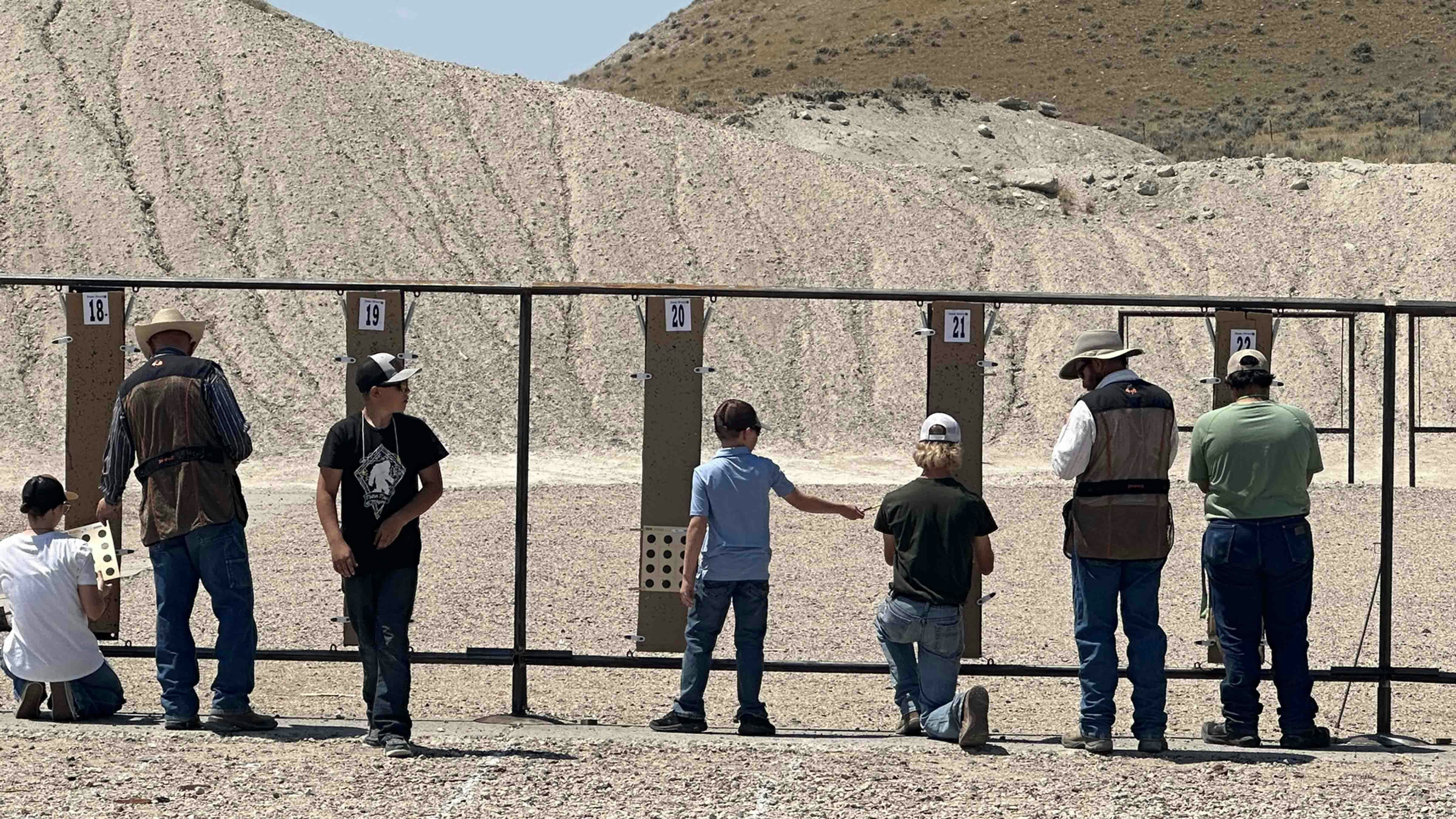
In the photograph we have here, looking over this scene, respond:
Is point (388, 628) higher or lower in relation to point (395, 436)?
lower

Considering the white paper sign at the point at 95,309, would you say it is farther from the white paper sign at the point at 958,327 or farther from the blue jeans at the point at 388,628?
the white paper sign at the point at 958,327

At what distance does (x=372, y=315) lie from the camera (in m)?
8.80

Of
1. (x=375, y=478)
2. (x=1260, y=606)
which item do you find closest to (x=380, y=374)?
(x=375, y=478)

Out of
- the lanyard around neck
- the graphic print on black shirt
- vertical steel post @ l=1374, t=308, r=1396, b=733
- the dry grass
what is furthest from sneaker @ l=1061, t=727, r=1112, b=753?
the dry grass

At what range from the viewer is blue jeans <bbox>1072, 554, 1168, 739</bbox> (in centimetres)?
753

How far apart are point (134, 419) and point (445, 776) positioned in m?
2.36

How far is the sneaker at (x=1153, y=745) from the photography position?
751 cm

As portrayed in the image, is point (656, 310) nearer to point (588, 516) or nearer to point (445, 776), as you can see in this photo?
point (445, 776)

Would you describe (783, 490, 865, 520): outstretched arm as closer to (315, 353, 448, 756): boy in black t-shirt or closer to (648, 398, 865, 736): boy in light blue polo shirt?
(648, 398, 865, 736): boy in light blue polo shirt

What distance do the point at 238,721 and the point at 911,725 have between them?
312 cm

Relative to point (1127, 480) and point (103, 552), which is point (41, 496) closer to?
point (103, 552)

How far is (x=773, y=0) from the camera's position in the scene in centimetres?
8631

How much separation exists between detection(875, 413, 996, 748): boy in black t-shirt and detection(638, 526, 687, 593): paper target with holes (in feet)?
4.64

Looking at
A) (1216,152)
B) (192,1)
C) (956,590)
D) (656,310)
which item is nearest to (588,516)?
(656,310)
